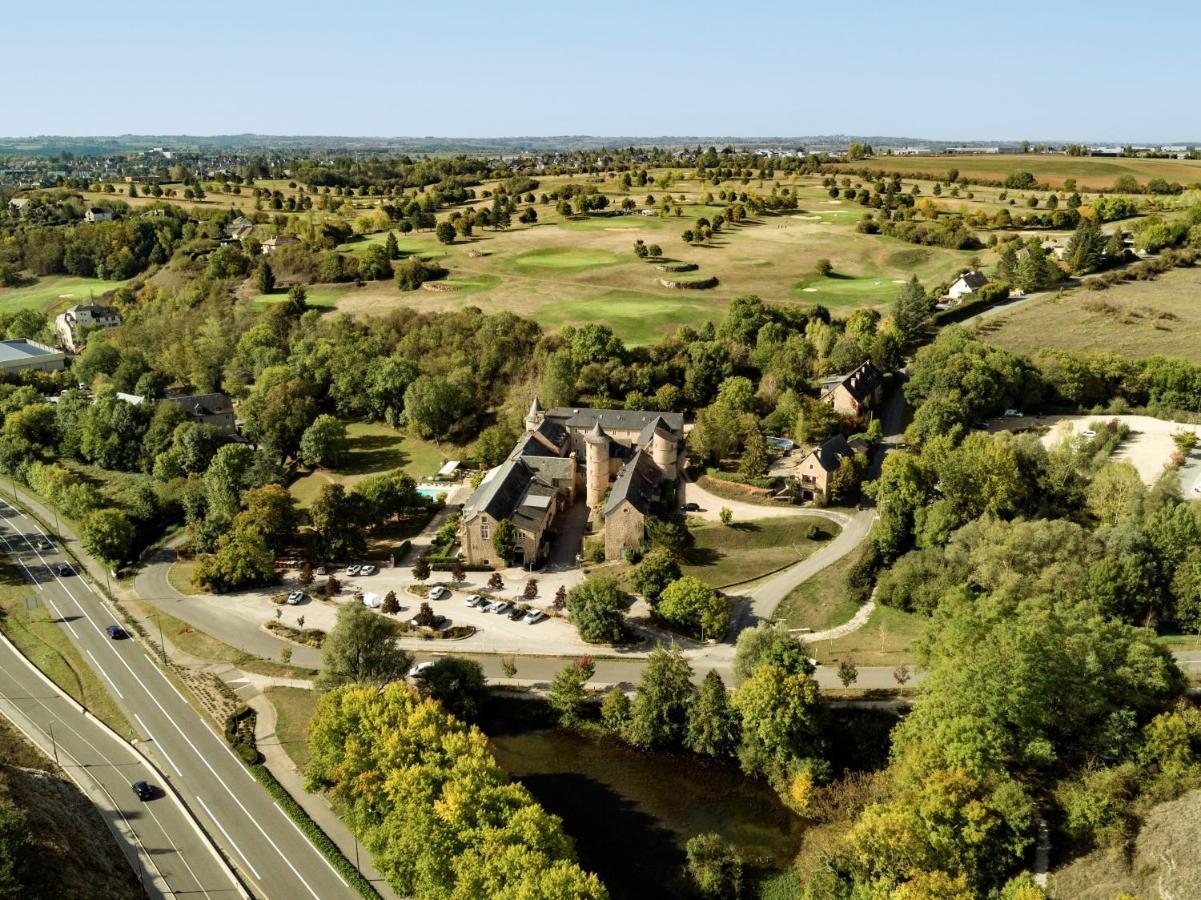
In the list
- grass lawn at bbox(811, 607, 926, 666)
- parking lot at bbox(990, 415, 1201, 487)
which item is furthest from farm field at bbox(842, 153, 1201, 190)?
grass lawn at bbox(811, 607, 926, 666)

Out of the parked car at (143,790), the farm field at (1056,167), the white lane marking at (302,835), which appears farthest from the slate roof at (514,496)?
the farm field at (1056,167)

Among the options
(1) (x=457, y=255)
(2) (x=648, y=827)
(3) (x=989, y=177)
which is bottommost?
(2) (x=648, y=827)

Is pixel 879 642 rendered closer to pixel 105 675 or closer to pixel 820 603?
pixel 820 603

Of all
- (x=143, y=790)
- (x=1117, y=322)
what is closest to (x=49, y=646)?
(x=143, y=790)

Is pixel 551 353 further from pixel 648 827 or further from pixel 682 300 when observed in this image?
pixel 648 827

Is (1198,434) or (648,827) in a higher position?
(1198,434)

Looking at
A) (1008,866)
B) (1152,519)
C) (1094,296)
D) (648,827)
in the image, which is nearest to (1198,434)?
(1152,519)

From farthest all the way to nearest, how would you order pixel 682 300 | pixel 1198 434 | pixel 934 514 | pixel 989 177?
pixel 989 177
pixel 682 300
pixel 1198 434
pixel 934 514
